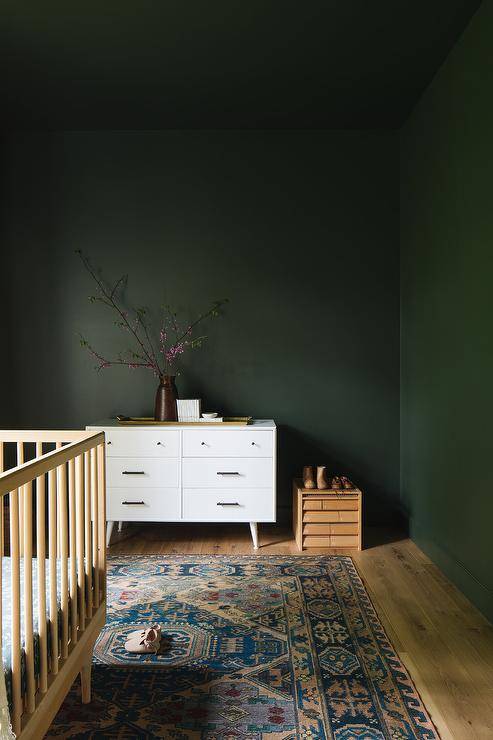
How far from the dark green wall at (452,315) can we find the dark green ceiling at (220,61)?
0.26 m

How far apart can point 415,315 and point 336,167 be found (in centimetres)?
114

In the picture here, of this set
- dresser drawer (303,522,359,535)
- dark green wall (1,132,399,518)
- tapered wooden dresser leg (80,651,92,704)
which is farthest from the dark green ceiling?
tapered wooden dresser leg (80,651,92,704)

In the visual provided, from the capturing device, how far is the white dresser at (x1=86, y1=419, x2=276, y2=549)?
3.51 meters

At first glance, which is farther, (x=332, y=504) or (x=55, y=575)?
(x=332, y=504)

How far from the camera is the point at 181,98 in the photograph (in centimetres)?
350

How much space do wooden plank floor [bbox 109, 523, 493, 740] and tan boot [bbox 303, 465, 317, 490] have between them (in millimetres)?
374

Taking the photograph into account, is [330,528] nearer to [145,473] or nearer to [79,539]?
[145,473]

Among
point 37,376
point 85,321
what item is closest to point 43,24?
point 85,321

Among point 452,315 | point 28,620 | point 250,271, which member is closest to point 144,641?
point 28,620

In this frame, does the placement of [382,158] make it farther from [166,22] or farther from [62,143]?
[62,143]

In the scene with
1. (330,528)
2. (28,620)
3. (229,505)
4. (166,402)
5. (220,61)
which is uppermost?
(220,61)

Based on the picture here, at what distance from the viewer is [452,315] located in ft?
9.91

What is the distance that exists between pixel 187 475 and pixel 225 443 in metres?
0.29

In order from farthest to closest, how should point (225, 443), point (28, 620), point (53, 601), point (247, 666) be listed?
point (225, 443)
point (247, 666)
point (53, 601)
point (28, 620)
